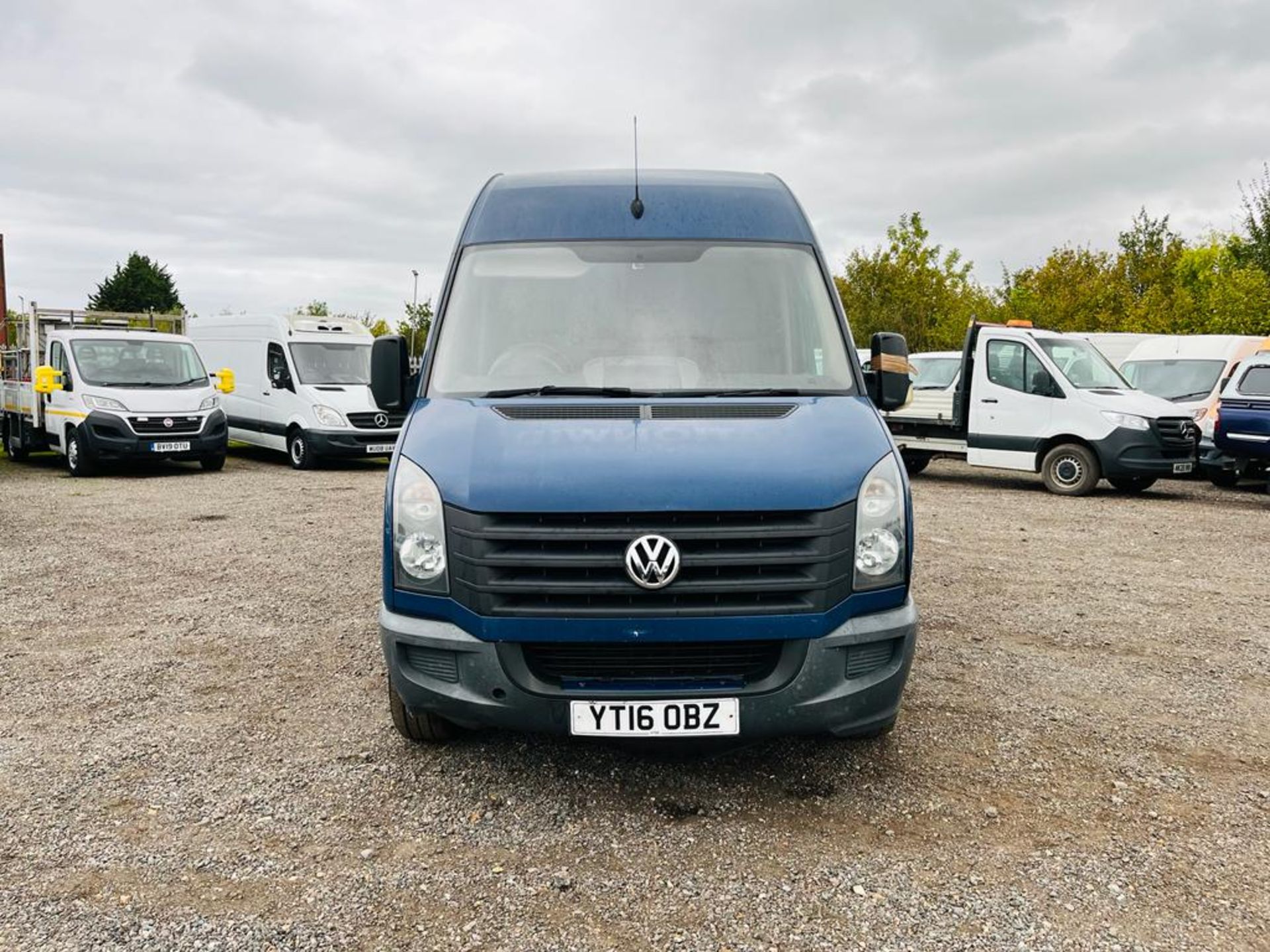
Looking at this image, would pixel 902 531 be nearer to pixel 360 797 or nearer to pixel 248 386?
pixel 360 797

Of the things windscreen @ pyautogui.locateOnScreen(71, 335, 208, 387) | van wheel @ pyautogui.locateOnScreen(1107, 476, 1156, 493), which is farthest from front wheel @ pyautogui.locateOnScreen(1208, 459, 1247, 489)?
windscreen @ pyautogui.locateOnScreen(71, 335, 208, 387)

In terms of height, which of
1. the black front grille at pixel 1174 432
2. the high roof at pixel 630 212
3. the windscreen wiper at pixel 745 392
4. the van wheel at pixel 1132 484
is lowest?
the van wheel at pixel 1132 484

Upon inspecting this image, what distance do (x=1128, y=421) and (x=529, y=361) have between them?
35.4 ft

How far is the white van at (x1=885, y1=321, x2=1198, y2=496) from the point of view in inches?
502

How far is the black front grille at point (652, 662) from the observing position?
11.1 feet

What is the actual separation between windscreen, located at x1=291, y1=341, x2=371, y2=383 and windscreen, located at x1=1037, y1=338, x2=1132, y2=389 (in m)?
10.4

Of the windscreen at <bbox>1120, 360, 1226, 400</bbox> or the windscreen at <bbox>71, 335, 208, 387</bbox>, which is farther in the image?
the windscreen at <bbox>1120, 360, 1226, 400</bbox>

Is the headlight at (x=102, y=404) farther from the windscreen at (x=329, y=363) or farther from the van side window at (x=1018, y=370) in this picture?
the van side window at (x=1018, y=370)

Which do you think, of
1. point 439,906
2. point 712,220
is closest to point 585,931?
point 439,906

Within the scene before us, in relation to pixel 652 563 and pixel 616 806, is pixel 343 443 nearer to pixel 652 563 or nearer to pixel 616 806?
pixel 616 806

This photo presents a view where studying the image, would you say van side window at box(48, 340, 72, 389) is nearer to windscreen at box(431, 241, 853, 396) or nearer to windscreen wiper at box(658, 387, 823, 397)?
windscreen at box(431, 241, 853, 396)

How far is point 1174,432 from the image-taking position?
503 inches

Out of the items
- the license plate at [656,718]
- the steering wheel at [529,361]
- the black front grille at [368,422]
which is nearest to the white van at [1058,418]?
the black front grille at [368,422]

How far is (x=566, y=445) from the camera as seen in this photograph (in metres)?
3.52
